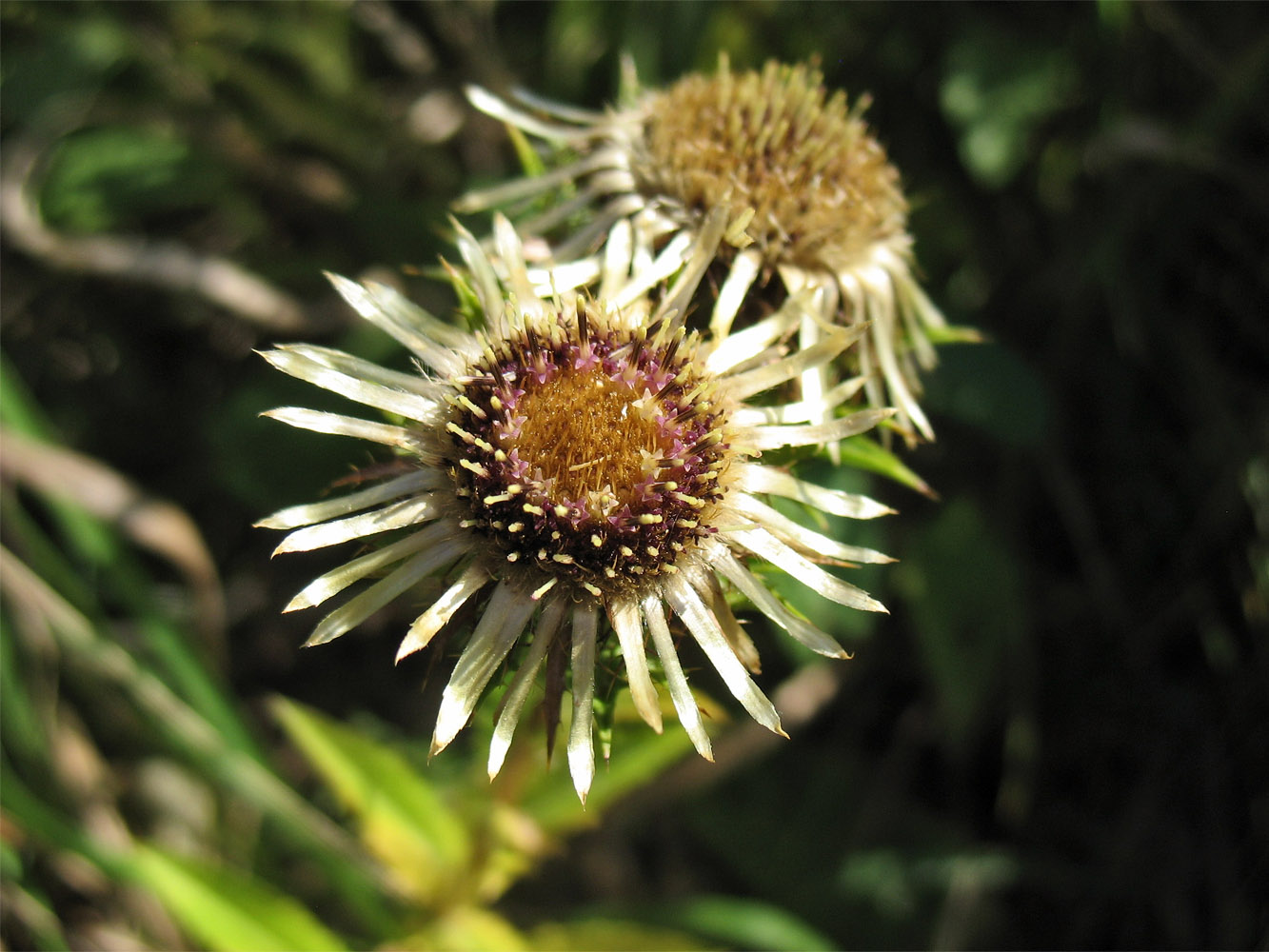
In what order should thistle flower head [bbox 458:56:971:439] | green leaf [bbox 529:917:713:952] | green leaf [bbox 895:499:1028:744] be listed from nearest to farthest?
thistle flower head [bbox 458:56:971:439] < green leaf [bbox 529:917:713:952] < green leaf [bbox 895:499:1028:744]

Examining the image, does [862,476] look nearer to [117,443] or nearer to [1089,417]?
[1089,417]

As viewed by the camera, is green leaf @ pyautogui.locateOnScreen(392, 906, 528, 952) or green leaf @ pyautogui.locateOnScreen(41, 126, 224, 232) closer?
green leaf @ pyautogui.locateOnScreen(392, 906, 528, 952)

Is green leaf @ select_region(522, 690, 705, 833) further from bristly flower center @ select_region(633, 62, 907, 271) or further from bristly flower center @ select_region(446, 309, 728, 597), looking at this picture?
bristly flower center @ select_region(633, 62, 907, 271)

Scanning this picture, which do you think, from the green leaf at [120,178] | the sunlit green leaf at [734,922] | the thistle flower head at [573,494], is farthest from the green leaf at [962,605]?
the green leaf at [120,178]

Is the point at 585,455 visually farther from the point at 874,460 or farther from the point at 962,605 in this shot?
the point at 962,605

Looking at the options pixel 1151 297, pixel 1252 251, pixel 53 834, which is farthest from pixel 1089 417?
pixel 53 834

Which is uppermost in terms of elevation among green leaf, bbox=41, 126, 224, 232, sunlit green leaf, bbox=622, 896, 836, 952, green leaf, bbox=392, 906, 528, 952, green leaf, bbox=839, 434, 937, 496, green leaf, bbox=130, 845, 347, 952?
green leaf, bbox=41, 126, 224, 232

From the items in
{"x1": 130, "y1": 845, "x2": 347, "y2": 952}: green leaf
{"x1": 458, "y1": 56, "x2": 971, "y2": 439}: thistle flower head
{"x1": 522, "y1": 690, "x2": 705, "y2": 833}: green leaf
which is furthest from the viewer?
{"x1": 522, "y1": 690, "x2": 705, "y2": 833}: green leaf

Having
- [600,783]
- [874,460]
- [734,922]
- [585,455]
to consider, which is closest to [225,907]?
[600,783]

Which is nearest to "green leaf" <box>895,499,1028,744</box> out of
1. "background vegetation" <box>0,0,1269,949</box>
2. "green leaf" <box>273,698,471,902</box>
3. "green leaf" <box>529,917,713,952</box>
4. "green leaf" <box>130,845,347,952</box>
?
"background vegetation" <box>0,0,1269,949</box>
